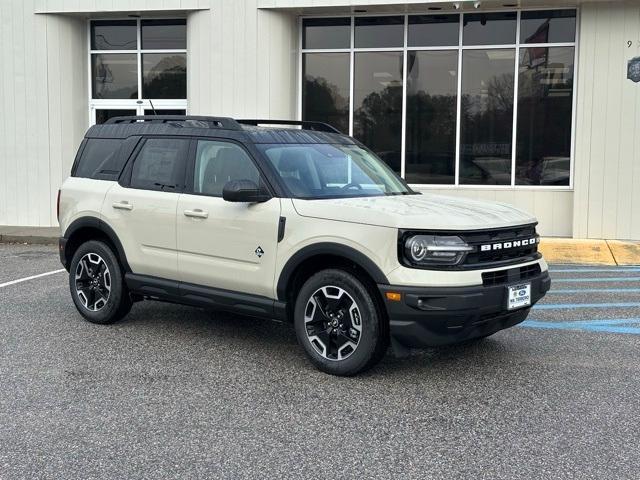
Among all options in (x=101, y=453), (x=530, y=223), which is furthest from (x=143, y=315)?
(x=530, y=223)

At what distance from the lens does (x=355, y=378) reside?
5.19 meters

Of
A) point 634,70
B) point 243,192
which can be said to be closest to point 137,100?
point 634,70

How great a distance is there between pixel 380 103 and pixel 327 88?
112 centimetres

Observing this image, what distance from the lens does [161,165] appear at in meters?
6.38

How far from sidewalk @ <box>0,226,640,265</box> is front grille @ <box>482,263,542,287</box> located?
5893 millimetres

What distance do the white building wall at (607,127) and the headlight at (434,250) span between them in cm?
864

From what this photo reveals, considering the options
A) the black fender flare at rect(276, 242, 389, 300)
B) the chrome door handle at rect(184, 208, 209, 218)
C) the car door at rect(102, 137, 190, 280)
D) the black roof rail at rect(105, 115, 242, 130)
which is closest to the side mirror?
the chrome door handle at rect(184, 208, 209, 218)

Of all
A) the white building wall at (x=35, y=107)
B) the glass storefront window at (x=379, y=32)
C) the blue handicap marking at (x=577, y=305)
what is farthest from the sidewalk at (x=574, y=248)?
the glass storefront window at (x=379, y=32)

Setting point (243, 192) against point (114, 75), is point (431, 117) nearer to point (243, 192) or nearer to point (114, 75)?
point (114, 75)

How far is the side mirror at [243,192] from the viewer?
5.41 m

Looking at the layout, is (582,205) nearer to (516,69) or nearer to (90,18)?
(516,69)

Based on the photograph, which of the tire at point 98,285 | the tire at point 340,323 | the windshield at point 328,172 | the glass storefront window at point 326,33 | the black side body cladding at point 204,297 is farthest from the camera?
the glass storefront window at point 326,33

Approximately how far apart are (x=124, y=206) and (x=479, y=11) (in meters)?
9.04

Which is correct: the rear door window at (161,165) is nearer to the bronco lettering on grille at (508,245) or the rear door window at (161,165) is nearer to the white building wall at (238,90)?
the bronco lettering on grille at (508,245)
